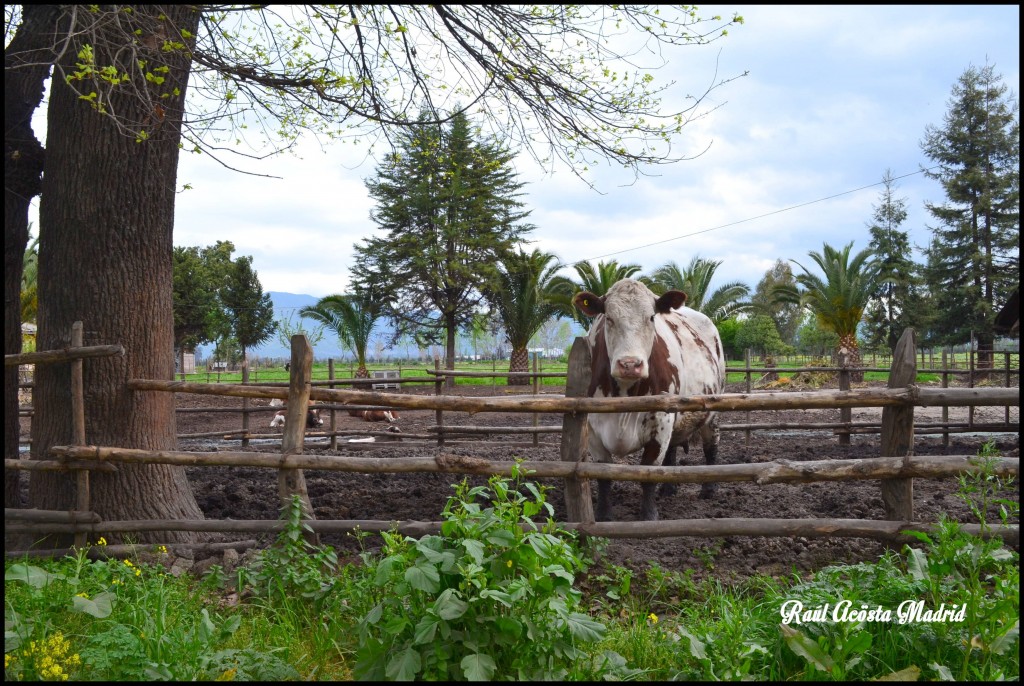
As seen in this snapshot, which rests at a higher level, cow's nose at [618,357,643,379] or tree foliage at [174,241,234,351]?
tree foliage at [174,241,234,351]

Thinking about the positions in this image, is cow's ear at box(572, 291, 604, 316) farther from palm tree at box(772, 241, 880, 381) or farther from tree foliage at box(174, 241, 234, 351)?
tree foliage at box(174, 241, 234, 351)

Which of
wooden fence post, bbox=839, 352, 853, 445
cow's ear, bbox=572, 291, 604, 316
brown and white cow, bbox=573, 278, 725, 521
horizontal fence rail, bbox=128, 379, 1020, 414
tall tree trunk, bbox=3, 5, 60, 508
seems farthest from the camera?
wooden fence post, bbox=839, 352, 853, 445

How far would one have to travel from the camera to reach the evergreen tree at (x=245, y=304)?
119 feet

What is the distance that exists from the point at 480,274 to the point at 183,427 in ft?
56.3

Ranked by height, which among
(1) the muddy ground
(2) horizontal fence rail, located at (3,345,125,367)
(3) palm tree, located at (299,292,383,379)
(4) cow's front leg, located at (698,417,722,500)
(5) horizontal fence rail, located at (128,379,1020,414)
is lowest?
(1) the muddy ground

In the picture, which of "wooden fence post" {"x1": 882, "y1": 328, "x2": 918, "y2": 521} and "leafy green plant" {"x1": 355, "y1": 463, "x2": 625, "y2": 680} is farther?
"wooden fence post" {"x1": 882, "y1": 328, "x2": 918, "y2": 521}

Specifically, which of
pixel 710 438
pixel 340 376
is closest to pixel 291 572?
pixel 710 438

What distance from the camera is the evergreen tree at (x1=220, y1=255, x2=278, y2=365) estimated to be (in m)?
36.2

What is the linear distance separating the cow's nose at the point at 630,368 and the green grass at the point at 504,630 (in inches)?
67.4

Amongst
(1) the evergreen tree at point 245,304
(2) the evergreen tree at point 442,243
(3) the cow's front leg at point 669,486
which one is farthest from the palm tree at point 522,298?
(3) the cow's front leg at point 669,486

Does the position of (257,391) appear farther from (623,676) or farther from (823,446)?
(823,446)

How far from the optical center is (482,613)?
2.54 m

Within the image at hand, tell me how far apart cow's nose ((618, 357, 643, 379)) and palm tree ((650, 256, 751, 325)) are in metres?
22.1

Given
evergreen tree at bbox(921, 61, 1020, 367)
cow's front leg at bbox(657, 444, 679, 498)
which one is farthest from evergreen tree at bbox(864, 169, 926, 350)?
cow's front leg at bbox(657, 444, 679, 498)
